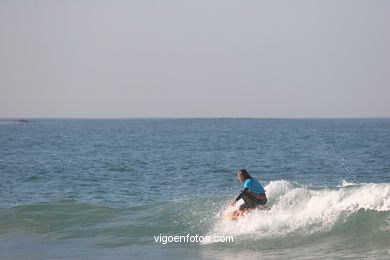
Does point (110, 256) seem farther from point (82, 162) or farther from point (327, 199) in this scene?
point (82, 162)

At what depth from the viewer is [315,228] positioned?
15227 millimetres

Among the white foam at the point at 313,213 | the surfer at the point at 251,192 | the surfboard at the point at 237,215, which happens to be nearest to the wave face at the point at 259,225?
the white foam at the point at 313,213

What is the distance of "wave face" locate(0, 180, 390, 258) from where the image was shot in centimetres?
1422

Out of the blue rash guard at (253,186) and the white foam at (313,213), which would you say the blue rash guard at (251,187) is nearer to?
the blue rash guard at (253,186)

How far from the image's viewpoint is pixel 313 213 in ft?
52.1

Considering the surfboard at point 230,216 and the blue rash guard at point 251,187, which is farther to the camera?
the surfboard at point 230,216

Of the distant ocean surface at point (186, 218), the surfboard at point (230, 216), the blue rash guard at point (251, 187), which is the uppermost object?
the blue rash guard at point (251, 187)

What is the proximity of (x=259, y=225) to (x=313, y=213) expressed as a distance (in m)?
1.69

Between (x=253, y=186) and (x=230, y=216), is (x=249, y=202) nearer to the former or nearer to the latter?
(x=253, y=186)

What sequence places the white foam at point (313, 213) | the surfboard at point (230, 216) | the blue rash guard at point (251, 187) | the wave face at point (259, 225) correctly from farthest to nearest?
the surfboard at point (230, 216)
the white foam at point (313, 213)
the blue rash guard at point (251, 187)
the wave face at point (259, 225)

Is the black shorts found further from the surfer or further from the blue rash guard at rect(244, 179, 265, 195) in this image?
the blue rash guard at rect(244, 179, 265, 195)

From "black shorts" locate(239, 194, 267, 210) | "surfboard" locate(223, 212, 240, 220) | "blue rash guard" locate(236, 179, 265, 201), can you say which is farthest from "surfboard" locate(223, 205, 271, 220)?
"blue rash guard" locate(236, 179, 265, 201)

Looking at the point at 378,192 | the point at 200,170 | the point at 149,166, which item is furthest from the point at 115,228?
the point at 149,166

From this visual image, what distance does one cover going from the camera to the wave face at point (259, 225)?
46.6 feet
